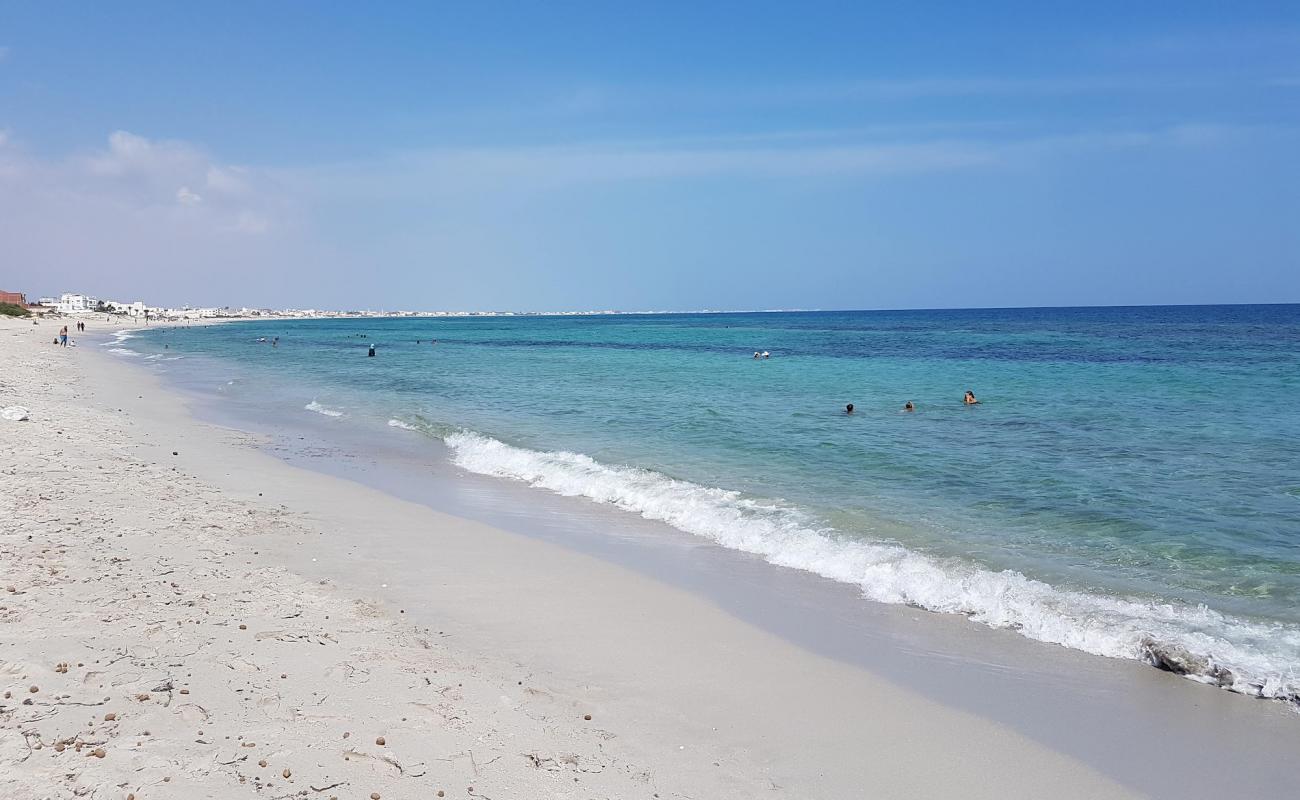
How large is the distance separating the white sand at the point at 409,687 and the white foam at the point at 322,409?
45.4ft

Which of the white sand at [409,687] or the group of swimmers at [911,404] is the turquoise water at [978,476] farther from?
the white sand at [409,687]

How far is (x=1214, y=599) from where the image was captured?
788cm

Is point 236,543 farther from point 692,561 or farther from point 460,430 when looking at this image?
point 460,430

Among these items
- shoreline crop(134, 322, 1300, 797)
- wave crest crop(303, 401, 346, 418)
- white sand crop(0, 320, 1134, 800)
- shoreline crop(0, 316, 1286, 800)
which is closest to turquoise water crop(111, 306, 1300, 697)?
wave crest crop(303, 401, 346, 418)

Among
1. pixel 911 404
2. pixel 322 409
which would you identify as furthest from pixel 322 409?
pixel 911 404

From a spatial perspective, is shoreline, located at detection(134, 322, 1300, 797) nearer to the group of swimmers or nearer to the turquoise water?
the turquoise water

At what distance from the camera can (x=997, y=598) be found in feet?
25.8

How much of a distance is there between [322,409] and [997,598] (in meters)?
21.5

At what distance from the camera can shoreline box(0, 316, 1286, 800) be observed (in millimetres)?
4691

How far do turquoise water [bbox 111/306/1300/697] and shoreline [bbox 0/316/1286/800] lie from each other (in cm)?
232

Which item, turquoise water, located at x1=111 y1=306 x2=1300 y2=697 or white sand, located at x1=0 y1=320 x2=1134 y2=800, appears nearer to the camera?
white sand, located at x1=0 y1=320 x2=1134 y2=800

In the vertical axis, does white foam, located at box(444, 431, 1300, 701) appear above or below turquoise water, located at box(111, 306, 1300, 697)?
below

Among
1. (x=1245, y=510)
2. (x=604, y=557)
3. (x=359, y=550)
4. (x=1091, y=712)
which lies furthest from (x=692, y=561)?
(x=1245, y=510)

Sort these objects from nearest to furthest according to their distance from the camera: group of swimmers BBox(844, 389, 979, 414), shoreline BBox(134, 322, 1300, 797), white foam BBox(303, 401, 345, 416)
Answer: shoreline BBox(134, 322, 1300, 797)
group of swimmers BBox(844, 389, 979, 414)
white foam BBox(303, 401, 345, 416)
